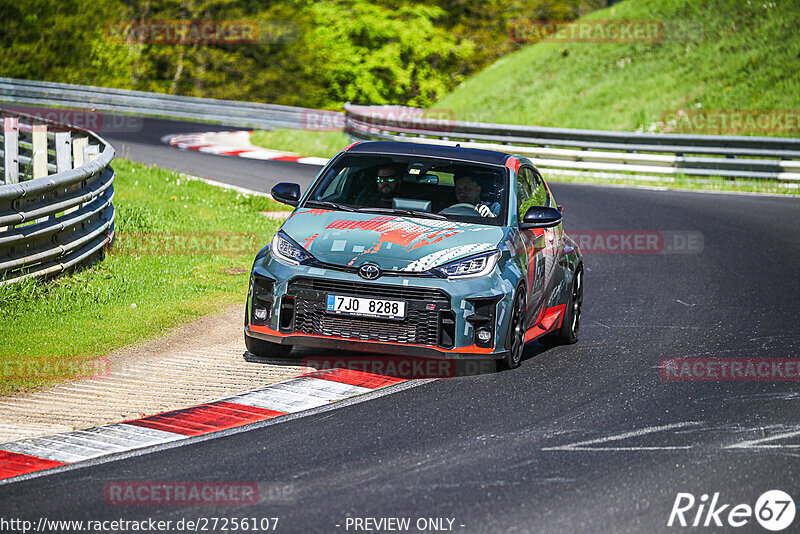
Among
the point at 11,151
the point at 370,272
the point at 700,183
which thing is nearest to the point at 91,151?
the point at 11,151

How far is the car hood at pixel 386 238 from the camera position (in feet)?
26.0

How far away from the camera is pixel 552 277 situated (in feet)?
30.2

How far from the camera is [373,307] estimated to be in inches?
308

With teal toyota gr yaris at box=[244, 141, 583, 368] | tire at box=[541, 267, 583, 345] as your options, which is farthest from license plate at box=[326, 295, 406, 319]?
tire at box=[541, 267, 583, 345]

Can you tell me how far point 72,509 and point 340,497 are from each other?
1.24 metres

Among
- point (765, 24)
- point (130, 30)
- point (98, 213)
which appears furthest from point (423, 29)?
point (98, 213)

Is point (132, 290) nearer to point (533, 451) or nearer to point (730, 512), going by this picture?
point (533, 451)

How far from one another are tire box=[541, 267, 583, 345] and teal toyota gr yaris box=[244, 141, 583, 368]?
0.14 meters

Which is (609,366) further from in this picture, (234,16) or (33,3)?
(234,16)

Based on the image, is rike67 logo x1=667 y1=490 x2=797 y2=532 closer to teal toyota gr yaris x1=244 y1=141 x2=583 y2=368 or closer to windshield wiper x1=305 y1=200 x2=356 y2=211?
teal toyota gr yaris x1=244 y1=141 x2=583 y2=368

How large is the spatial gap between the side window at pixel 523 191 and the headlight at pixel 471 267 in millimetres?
956

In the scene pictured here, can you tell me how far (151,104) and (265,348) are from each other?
3186 cm

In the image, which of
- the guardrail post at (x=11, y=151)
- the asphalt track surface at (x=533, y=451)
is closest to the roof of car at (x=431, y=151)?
the asphalt track surface at (x=533, y=451)

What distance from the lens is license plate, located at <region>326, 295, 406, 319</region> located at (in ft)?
25.6
